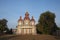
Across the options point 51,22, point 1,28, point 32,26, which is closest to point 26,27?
point 32,26

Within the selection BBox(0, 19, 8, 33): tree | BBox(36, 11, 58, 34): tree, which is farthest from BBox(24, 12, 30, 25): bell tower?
BBox(36, 11, 58, 34): tree

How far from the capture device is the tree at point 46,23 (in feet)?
159

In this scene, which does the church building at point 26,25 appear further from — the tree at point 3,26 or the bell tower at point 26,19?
the tree at point 3,26

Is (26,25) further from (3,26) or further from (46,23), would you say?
(46,23)

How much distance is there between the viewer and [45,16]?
51.1m

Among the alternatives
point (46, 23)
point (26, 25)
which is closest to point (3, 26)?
point (26, 25)

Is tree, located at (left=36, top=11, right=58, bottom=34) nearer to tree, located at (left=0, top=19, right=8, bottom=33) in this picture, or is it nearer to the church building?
the church building

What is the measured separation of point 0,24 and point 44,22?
23.9 meters

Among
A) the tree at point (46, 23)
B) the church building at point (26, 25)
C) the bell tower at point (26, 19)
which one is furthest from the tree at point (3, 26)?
the tree at point (46, 23)

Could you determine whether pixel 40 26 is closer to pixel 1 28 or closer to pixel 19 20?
pixel 19 20

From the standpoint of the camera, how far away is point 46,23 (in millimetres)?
49188

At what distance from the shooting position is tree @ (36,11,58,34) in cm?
4844

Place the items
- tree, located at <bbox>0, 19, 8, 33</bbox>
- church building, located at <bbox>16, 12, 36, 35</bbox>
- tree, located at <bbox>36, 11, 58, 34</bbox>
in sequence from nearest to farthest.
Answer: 1. tree, located at <bbox>36, 11, 58, 34</bbox>
2. church building, located at <bbox>16, 12, 36, 35</bbox>
3. tree, located at <bbox>0, 19, 8, 33</bbox>

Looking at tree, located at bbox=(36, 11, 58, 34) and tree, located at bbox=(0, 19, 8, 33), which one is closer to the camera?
tree, located at bbox=(36, 11, 58, 34)
